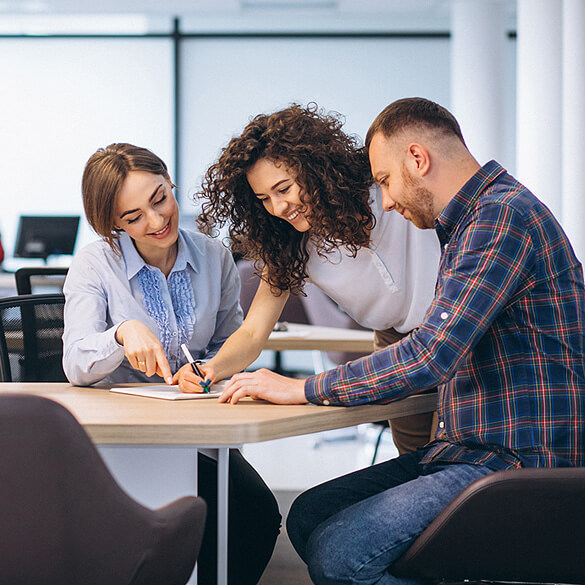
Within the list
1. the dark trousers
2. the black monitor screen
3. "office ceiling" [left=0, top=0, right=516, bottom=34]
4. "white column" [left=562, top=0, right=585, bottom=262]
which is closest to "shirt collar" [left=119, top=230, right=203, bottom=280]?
the dark trousers

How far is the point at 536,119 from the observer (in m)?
4.87

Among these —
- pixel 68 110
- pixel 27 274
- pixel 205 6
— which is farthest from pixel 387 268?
pixel 68 110

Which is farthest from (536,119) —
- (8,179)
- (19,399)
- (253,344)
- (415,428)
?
(8,179)

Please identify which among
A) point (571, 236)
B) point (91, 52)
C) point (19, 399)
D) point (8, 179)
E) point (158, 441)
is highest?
point (91, 52)

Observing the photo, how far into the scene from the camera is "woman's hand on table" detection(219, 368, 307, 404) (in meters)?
1.47

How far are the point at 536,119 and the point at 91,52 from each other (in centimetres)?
448

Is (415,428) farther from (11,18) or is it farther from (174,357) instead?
(11,18)

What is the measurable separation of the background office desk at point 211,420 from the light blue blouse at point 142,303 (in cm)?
13

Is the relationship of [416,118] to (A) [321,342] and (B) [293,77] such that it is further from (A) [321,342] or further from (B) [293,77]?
(B) [293,77]

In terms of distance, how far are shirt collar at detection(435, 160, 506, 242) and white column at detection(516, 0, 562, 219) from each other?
358cm

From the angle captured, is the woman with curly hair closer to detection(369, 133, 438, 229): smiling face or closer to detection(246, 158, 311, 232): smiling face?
detection(246, 158, 311, 232): smiling face

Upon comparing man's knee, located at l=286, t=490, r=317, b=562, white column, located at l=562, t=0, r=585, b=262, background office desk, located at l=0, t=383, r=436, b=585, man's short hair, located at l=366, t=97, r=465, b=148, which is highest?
white column, located at l=562, t=0, r=585, b=262

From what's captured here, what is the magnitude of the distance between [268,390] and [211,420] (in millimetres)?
200

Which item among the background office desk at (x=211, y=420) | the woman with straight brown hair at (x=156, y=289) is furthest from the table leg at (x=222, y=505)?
the woman with straight brown hair at (x=156, y=289)
